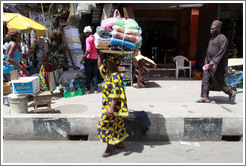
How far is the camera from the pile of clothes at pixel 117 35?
289 cm

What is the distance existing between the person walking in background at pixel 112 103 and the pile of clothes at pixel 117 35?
0.61ft

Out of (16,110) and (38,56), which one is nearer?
(16,110)

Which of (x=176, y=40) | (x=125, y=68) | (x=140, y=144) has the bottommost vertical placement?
(x=140, y=144)

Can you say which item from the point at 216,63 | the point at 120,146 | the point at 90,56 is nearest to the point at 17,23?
the point at 90,56

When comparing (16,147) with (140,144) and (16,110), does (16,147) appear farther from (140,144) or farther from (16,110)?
(140,144)

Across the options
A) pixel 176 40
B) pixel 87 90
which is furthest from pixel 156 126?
pixel 176 40

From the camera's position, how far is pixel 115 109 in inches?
123

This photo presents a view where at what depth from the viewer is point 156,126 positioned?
3742mm

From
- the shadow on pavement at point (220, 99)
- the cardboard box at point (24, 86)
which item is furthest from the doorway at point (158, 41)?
the cardboard box at point (24, 86)

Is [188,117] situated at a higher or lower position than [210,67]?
lower

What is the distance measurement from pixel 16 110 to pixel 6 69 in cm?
137

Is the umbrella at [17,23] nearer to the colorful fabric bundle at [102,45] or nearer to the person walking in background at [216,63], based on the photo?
the colorful fabric bundle at [102,45]

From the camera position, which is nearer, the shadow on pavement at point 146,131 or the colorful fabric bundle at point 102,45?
the colorful fabric bundle at point 102,45

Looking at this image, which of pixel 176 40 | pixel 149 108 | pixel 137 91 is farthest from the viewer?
pixel 176 40
